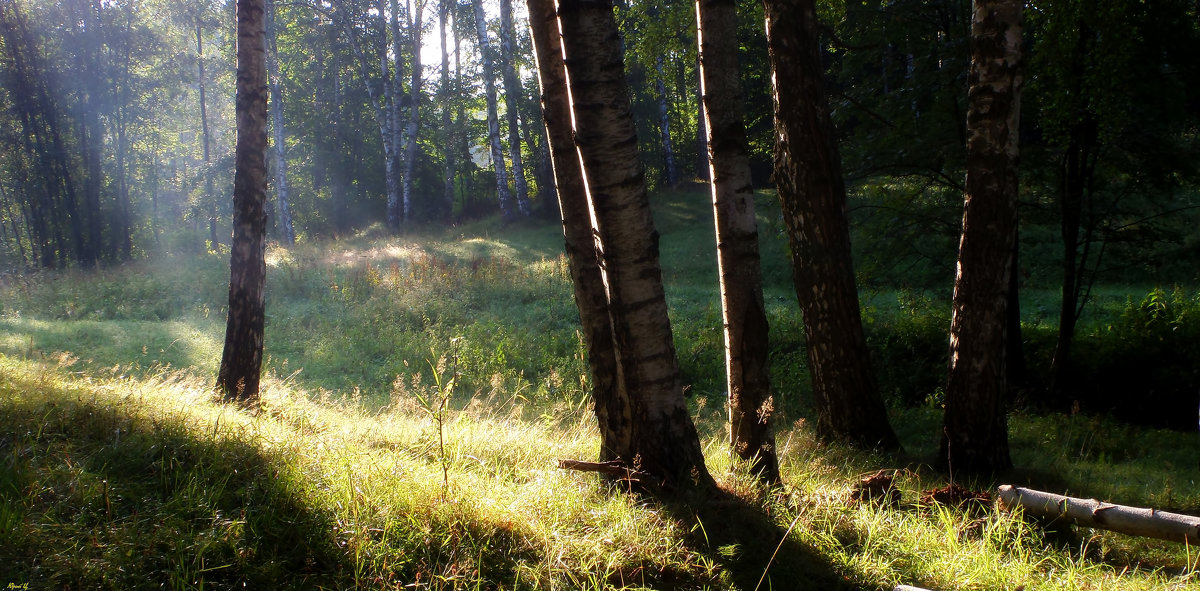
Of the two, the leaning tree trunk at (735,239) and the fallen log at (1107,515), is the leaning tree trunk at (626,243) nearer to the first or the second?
the leaning tree trunk at (735,239)

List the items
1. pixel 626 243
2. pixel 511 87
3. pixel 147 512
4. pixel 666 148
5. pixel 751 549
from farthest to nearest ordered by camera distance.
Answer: pixel 666 148
pixel 511 87
pixel 626 243
pixel 751 549
pixel 147 512

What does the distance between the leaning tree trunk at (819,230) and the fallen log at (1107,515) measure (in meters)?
2.20

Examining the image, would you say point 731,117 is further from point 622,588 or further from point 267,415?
point 267,415

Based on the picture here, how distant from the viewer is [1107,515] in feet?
12.6

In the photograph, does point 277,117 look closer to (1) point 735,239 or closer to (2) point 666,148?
(2) point 666,148

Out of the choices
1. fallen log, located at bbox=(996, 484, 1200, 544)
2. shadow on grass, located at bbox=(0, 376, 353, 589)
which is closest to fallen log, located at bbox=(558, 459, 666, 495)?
shadow on grass, located at bbox=(0, 376, 353, 589)

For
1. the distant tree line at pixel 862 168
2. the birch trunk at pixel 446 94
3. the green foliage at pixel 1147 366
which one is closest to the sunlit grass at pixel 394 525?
the distant tree line at pixel 862 168

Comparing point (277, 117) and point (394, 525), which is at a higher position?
point (277, 117)

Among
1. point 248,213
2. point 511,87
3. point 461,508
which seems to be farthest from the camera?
point 511,87

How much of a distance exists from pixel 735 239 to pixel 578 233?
3.31ft

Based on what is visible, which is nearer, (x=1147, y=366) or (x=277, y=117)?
(x=1147, y=366)

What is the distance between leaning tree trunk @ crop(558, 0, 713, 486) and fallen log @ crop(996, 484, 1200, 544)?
1.78 m

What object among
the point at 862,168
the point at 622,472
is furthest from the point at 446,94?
the point at 622,472

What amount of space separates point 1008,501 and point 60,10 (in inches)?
1291
